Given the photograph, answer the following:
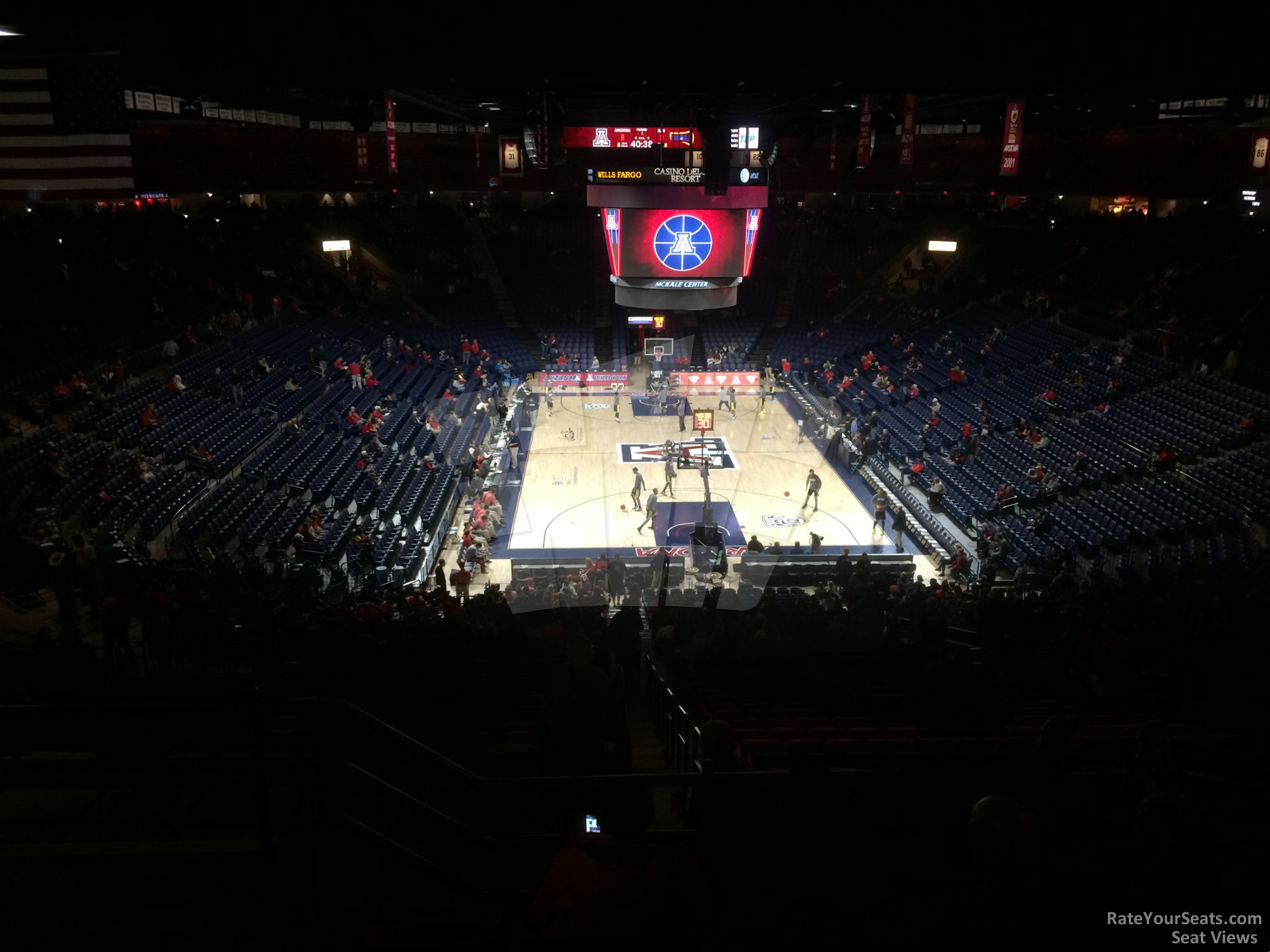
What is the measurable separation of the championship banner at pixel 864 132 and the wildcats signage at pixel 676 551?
8.28 m

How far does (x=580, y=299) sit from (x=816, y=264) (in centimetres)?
1082

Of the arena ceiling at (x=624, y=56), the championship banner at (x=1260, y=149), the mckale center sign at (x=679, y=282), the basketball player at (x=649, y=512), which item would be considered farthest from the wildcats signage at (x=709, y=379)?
the arena ceiling at (x=624, y=56)

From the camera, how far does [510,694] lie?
25.8 ft

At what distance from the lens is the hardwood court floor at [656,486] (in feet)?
69.9

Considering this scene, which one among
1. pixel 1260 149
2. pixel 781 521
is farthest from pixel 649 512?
pixel 1260 149

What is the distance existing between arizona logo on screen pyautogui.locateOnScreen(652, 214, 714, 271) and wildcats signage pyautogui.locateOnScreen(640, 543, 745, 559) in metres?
10.5

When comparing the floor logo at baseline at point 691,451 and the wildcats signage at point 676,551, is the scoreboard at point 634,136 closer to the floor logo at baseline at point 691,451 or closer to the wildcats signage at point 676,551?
the floor logo at baseline at point 691,451

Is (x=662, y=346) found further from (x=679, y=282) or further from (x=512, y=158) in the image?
(x=679, y=282)

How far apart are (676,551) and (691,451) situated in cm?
802

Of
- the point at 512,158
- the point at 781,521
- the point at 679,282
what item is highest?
the point at 512,158

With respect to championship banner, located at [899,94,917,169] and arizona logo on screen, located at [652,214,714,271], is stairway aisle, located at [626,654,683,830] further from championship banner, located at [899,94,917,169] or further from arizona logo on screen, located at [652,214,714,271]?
arizona logo on screen, located at [652,214,714,271]

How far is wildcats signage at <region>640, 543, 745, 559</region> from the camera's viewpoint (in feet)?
63.3

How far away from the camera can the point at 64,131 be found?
824 centimetres

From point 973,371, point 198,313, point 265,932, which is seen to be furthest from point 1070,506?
point 198,313
